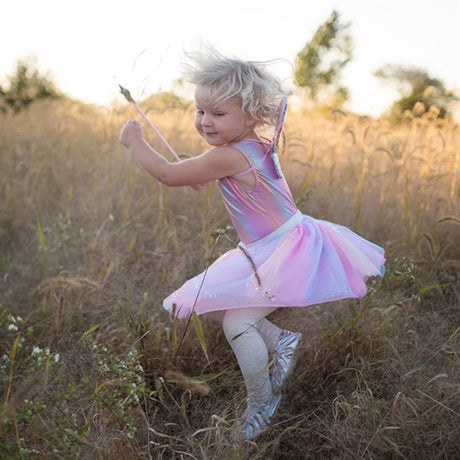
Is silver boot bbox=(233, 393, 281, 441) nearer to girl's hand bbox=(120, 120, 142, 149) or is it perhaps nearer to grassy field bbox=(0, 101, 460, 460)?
grassy field bbox=(0, 101, 460, 460)

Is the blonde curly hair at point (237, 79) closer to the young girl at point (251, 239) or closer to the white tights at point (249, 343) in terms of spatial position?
the young girl at point (251, 239)

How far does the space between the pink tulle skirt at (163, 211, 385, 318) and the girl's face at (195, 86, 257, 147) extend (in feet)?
1.20

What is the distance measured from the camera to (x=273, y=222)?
5.81 ft

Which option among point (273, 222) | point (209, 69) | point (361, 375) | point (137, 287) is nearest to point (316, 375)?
point (361, 375)

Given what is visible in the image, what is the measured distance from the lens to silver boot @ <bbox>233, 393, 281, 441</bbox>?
5.13 ft

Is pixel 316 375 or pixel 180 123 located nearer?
pixel 316 375

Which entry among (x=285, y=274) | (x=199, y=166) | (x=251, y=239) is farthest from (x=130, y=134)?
(x=285, y=274)

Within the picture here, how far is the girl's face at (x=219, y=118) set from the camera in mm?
1648

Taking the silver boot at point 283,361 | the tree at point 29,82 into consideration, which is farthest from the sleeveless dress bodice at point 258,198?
the tree at point 29,82

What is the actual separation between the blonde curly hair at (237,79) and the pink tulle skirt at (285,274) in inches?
16.5

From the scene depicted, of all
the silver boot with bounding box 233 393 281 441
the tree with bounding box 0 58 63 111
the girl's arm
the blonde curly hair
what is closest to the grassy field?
the silver boot with bounding box 233 393 281 441

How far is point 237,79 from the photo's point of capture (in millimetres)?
1646

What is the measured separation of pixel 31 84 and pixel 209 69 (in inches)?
416

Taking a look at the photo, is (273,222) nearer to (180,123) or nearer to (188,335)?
(188,335)
